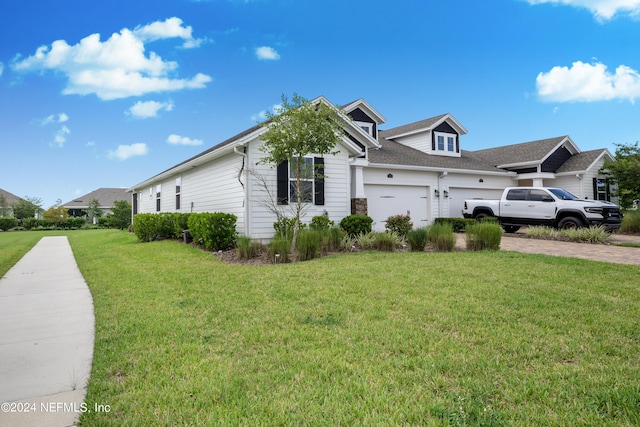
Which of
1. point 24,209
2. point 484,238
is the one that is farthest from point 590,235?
point 24,209

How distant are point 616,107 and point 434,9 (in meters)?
9.37

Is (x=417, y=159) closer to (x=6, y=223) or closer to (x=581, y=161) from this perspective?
(x=581, y=161)

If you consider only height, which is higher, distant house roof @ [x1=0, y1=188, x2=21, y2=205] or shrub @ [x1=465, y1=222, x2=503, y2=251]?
distant house roof @ [x1=0, y1=188, x2=21, y2=205]

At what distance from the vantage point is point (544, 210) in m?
14.3

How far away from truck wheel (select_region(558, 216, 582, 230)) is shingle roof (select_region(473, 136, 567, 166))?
21.4 feet

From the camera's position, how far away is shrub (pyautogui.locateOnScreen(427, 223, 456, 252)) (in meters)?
9.76

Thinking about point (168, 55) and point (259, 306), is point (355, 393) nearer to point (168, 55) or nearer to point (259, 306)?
point (259, 306)

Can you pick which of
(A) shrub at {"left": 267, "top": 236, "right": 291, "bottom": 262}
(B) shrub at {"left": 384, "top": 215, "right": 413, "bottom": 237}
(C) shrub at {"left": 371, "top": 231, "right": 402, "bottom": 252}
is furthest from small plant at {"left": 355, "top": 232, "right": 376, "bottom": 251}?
(A) shrub at {"left": 267, "top": 236, "right": 291, "bottom": 262}

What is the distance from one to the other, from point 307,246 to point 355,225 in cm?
331

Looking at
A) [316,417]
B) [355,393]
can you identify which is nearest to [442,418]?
[355,393]

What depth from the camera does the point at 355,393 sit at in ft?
8.13

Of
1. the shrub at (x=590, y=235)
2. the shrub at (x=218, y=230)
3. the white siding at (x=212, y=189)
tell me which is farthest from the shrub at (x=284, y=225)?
the shrub at (x=590, y=235)

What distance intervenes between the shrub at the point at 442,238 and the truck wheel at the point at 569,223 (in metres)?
6.98

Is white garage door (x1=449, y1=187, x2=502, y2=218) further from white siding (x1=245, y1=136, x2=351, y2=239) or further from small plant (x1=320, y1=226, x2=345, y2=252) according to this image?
small plant (x1=320, y1=226, x2=345, y2=252)
